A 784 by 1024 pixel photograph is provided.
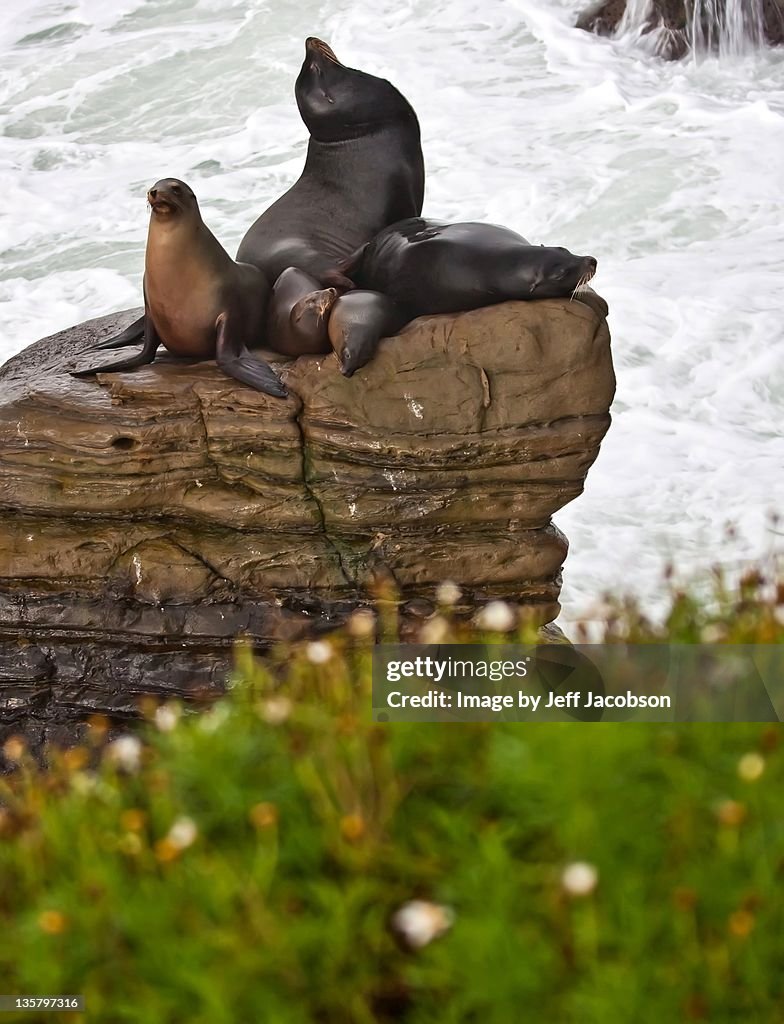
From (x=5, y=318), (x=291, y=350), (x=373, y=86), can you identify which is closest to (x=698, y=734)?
(x=291, y=350)

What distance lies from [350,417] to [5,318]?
5.38m

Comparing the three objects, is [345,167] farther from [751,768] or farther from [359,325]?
[751,768]

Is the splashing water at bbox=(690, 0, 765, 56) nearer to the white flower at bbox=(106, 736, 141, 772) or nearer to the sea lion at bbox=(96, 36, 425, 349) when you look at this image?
the sea lion at bbox=(96, 36, 425, 349)

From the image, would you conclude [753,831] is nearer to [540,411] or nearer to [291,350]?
[540,411]

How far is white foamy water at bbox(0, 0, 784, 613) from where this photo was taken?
6.90 m

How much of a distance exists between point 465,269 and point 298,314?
0.54 m

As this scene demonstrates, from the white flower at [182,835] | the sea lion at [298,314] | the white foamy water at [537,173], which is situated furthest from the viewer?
the white foamy water at [537,173]

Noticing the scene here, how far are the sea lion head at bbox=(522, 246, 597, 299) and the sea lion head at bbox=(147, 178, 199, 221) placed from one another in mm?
1064

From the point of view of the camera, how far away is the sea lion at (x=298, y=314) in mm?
4012

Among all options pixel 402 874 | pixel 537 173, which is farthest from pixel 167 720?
pixel 537 173

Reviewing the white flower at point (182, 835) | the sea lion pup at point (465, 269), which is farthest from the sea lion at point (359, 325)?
the white flower at point (182, 835)

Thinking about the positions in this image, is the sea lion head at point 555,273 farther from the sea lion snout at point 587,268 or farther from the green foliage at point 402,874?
the green foliage at point 402,874

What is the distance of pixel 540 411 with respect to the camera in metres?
3.97

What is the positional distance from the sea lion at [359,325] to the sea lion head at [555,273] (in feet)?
1.42
